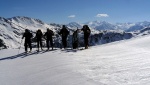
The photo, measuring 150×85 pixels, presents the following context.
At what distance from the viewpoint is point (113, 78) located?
28.0 ft

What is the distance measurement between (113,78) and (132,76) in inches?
25.3

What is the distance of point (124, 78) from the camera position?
27.5 ft

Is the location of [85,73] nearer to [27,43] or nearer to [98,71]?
[98,71]

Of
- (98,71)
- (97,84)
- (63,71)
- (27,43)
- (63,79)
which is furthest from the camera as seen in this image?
(27,43)

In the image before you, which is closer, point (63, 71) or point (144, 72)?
point (144, 72)

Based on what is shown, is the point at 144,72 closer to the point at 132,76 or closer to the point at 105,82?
the point at 132,76

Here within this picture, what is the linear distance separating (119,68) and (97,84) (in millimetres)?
2357

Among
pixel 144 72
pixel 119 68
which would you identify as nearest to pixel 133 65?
pixel 119 68

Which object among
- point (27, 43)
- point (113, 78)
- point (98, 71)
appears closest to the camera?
point (113, 78)

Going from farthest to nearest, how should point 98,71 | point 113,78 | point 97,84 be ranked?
point 98,71, point 113,78, point 97,84

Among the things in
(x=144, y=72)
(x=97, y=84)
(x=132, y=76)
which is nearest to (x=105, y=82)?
(x=97, y=84)

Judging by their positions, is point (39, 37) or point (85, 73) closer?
point (85, 73)

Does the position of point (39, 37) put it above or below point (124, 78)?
above

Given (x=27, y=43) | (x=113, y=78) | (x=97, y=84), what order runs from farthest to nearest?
(x=27, y=43), (x=113, y=78), (x=97, y=84)
